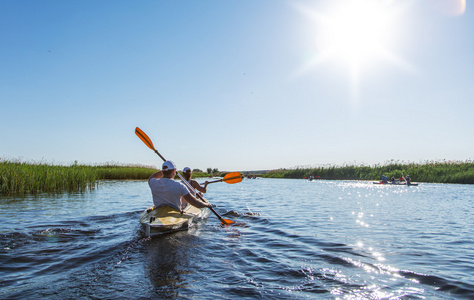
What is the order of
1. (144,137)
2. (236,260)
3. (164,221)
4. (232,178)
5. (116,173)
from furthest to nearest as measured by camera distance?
(116,173), (232,178), (144,137), (164,221), (236,260)

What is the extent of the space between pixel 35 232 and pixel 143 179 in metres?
28.9

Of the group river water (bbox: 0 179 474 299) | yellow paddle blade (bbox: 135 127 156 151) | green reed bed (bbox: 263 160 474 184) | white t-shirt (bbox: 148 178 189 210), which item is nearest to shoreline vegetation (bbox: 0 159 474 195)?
green reed bed (bbox: 263 160 474 184)

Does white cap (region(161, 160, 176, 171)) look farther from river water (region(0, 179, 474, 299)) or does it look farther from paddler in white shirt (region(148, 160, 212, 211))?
river water (region(0, 179, 474, 299))

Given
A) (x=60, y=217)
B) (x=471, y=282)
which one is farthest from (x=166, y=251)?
(x=60, y=217)

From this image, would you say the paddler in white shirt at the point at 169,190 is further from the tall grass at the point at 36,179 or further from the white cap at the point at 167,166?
the tall grass at the point at 36,179

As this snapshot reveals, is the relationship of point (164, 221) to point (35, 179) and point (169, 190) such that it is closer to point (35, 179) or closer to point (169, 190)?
point (169, 190)

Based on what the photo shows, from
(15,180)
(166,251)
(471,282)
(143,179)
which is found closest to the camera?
(471,282)

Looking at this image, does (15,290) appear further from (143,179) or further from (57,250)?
(143,179)

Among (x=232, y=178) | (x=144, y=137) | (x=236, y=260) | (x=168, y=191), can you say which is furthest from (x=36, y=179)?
(x=236, y=260)

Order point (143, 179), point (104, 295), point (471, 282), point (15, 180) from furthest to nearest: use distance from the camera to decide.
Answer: point (143, 179) → point (15, 180) → point (471, 282) → point (104, 295)

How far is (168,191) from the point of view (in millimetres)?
6531

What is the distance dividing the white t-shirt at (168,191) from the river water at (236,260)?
794 mm

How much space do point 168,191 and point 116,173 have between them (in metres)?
27.8

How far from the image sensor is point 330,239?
642 centimetres
